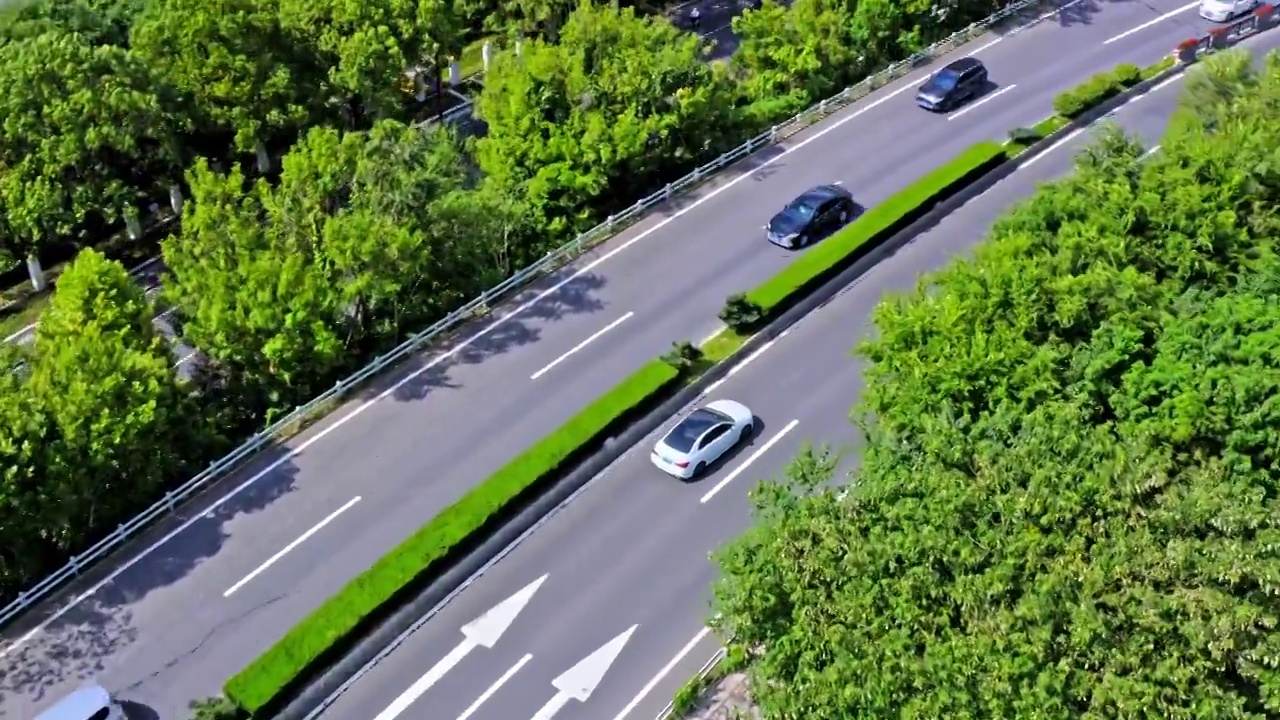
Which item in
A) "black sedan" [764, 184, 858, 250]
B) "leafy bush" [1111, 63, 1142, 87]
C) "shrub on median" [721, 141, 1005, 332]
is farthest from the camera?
"leafy bush" [1111, 63, 1142, 87]

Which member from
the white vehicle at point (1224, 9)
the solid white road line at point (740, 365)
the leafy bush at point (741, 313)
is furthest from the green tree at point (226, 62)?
the white vehicle at point (1224, 9)

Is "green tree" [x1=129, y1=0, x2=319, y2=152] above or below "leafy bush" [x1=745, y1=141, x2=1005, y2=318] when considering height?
above

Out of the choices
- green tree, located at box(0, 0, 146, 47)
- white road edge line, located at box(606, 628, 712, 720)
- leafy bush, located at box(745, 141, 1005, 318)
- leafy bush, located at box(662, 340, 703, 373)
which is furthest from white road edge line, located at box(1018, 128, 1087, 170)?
green tree, located at box(0, 0, 146, 47)

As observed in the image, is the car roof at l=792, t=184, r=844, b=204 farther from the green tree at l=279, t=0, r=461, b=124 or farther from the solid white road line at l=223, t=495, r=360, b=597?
the solid white road line at l=223, t=495, r=360, b=597

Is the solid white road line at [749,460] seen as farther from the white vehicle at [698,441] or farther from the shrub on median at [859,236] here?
the shrub on median at [859,236]

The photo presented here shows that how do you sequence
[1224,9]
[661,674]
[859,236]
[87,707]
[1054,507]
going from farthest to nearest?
[1224,9], [859,236], [661,674], [87,707], [1054,507]

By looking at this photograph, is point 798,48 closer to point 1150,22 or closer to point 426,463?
point 1150,22

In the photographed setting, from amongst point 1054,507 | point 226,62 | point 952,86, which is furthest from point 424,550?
point 952,86
